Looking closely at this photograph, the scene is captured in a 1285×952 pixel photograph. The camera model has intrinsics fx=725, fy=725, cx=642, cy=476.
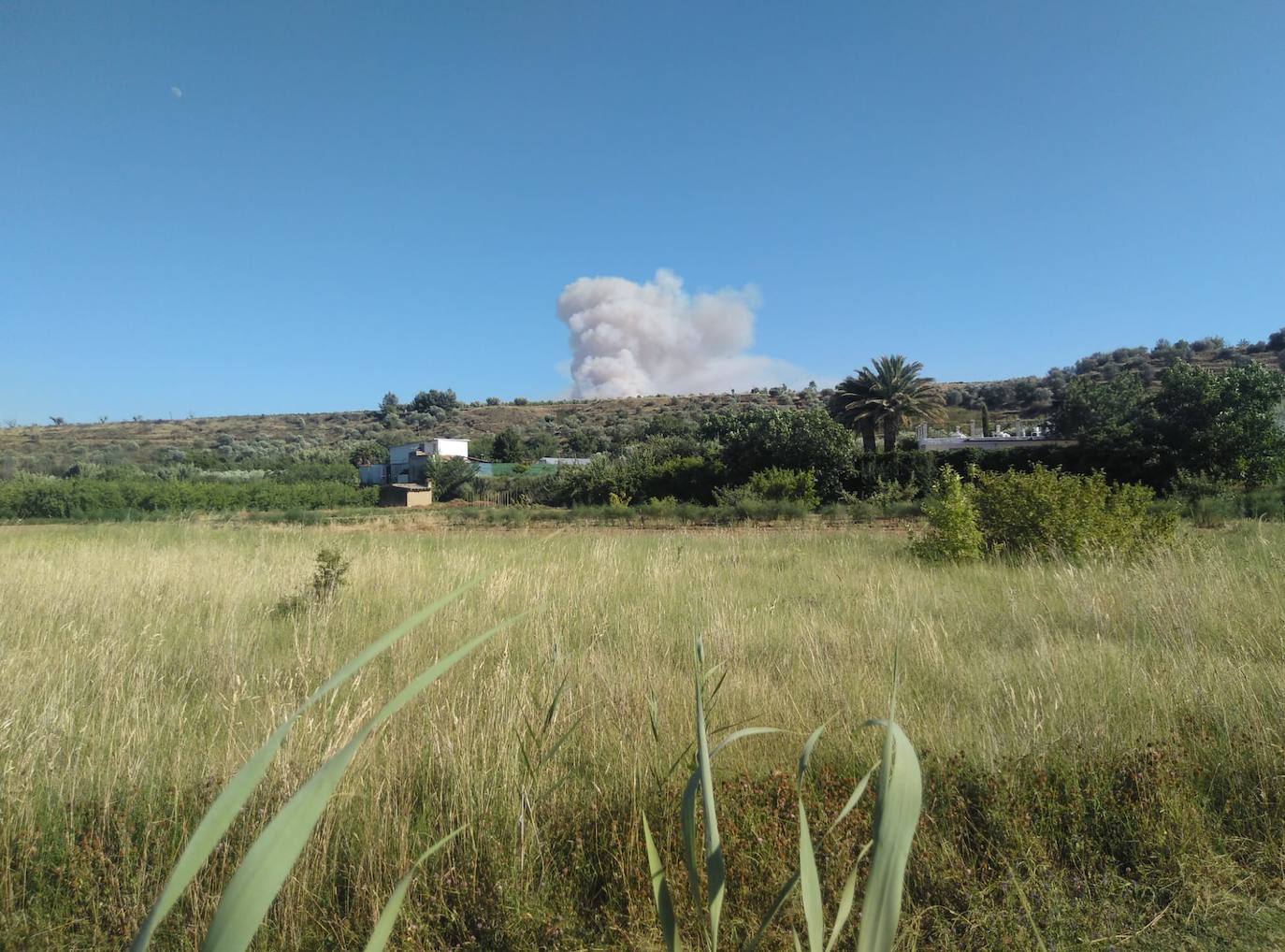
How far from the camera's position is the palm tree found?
34.6m

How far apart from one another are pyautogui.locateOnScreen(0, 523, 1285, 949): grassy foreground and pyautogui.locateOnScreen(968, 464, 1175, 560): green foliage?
12.0 ft

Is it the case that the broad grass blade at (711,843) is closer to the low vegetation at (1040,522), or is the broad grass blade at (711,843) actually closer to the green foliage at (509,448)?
the low vegetation at (1040,522)

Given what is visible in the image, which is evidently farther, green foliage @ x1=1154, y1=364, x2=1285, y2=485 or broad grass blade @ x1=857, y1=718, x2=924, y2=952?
green foliage @ x1=1154, y1=364, x2=1285, y2=485

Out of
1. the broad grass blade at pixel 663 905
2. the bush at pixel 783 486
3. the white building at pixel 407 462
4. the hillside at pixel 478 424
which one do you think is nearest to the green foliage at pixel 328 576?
the broad grass blade at pixel 663 905

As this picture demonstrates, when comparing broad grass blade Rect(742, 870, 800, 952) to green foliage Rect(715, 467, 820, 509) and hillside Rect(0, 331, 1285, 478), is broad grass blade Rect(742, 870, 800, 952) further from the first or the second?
hillside Rect(0, 331, 1285, 478)

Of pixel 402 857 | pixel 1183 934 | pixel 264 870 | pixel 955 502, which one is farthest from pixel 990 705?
pixel 955 502

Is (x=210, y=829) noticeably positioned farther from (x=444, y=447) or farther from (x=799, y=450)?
(x=444, y=447)

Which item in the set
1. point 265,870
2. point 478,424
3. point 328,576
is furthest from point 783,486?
point 478,424

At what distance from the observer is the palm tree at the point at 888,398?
3459 centimetres

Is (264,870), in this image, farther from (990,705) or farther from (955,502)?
(955,502)

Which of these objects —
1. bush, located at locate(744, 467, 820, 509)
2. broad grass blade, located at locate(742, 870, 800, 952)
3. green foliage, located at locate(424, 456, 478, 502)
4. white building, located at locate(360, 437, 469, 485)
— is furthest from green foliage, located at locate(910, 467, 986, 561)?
white building, located at locate(360, 437, 469, 485)

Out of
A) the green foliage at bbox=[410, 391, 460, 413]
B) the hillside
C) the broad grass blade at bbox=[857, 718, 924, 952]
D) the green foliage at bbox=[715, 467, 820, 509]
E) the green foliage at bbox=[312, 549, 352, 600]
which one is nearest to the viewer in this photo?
the broad grass blade at bbox=[857, 718, 924, 952]

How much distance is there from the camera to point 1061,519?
30.5 feet

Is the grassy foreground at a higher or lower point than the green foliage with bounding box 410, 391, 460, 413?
lower
